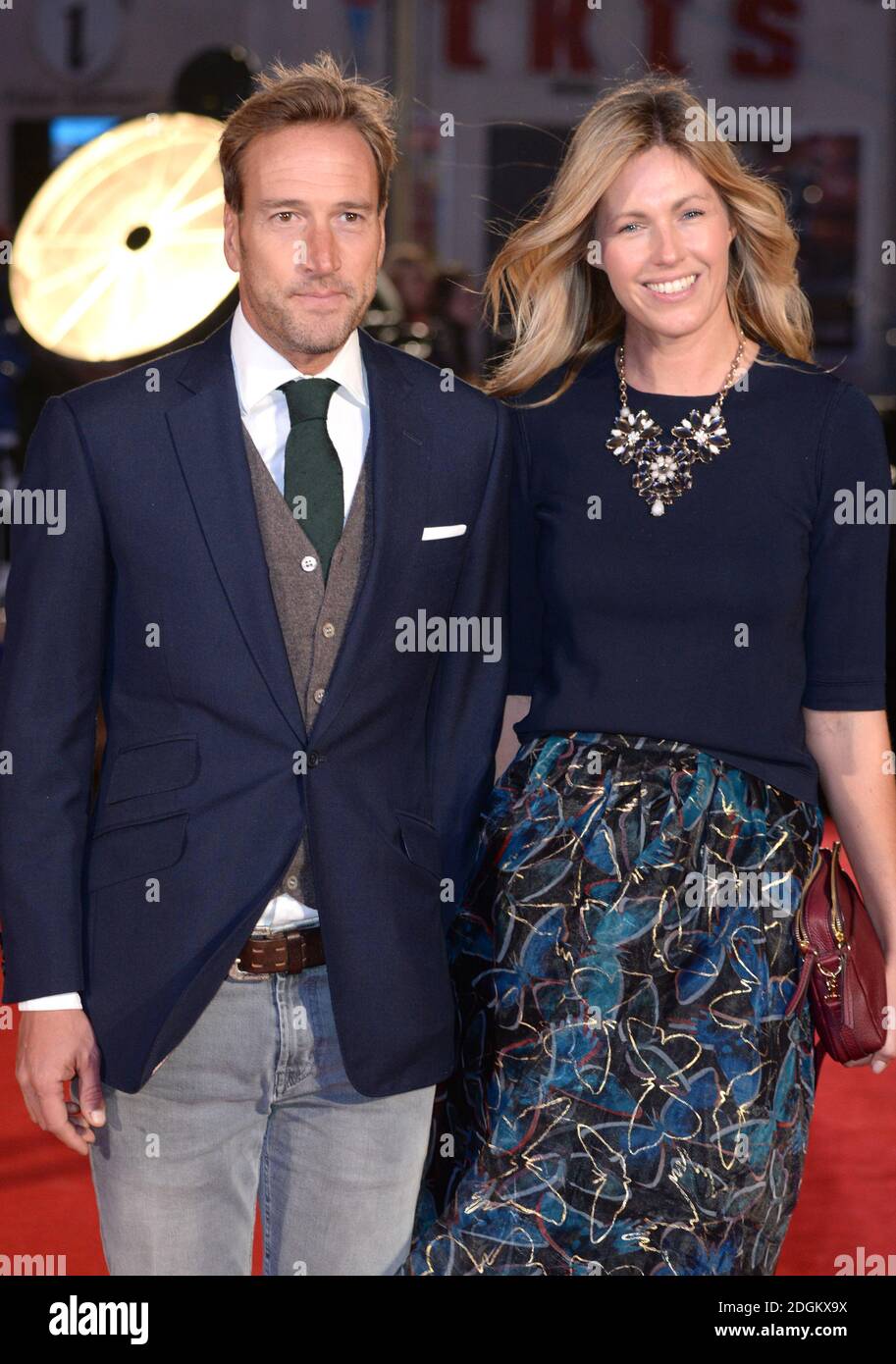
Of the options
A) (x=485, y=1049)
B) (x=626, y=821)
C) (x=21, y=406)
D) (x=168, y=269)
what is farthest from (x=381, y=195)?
(x=21, y=406)

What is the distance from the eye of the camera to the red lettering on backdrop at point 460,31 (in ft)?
51.3

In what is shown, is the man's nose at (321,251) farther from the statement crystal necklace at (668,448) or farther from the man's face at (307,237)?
the statement crystal necklace at (668,448)

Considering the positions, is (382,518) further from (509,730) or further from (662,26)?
(662,26)

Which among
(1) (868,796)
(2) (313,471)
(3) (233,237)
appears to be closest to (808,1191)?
(1) (868,796)

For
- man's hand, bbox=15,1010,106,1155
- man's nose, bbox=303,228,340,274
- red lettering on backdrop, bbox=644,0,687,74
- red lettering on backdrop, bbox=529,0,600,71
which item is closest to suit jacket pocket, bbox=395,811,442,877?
man's hand, bbox=15,1010,106,1155

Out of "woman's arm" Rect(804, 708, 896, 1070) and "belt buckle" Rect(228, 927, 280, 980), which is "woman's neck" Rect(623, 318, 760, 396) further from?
"belt buckle" Rect(228, 927, 280, 980)

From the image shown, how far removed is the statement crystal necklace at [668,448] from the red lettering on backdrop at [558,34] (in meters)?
14.1

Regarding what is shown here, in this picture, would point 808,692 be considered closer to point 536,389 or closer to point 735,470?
point 735,470

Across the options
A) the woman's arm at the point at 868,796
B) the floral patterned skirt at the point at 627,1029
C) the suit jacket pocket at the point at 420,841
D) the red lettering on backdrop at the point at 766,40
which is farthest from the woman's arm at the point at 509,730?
the red lettering on backdrop at the point at 766,40

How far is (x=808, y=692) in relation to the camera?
2303mm

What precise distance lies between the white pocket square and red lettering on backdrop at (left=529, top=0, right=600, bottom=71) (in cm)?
1434

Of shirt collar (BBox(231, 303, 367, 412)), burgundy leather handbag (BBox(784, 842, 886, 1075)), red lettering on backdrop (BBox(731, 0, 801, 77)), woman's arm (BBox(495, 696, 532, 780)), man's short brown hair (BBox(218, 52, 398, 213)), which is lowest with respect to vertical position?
burgundy leather handbag (BBox(784, 842, 886, 1075))

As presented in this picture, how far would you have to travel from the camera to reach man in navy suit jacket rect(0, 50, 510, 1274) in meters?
1.95

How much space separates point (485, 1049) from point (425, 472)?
0.71 metres
